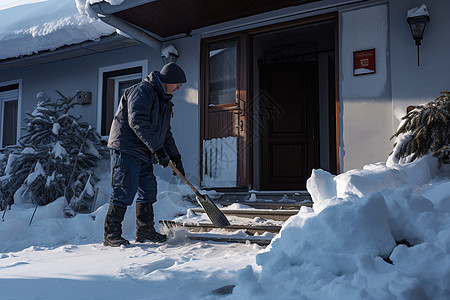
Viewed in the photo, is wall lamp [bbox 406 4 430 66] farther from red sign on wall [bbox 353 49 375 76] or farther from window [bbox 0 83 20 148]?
window [bbox 0 83 20 148]

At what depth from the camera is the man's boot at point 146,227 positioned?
12.4 feet

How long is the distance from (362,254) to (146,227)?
7.90ft

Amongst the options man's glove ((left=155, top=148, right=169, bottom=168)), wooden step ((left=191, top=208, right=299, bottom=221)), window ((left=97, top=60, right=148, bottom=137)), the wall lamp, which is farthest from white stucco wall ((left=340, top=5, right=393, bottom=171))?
window ((left=97, top=60, right=148, bottom=137))

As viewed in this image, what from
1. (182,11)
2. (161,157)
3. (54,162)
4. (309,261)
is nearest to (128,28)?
(182,11)

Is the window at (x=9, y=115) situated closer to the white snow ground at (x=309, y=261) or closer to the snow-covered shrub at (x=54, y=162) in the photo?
the snow-covered shrub at (x=54, y=162)

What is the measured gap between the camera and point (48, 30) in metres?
6.95

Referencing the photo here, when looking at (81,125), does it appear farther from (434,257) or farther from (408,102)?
(434,257)

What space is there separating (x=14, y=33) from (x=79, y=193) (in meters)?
3.44

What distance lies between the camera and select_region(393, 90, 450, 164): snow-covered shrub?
395 centimetres

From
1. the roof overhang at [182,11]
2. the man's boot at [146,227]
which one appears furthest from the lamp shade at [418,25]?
the man's boot at [146,227]

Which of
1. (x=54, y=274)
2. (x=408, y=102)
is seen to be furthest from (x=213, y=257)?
(x=408, y=102)

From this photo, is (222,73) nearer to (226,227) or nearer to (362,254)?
(226,227)

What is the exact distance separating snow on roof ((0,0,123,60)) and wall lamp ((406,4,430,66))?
4.26 m

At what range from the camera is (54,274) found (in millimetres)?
2580
